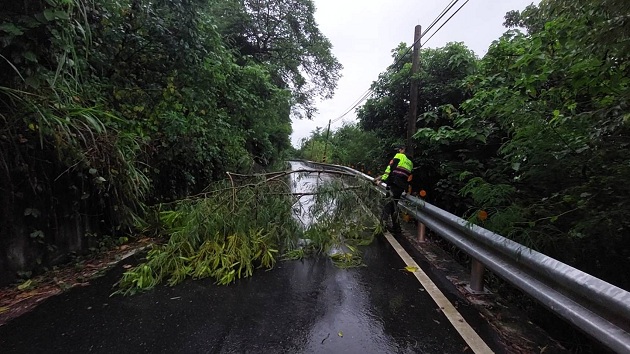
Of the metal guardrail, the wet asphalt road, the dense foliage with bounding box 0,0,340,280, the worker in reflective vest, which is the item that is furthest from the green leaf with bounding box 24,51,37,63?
the worker in reflective vest

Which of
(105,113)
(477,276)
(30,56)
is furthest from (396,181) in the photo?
Result: (30,56)

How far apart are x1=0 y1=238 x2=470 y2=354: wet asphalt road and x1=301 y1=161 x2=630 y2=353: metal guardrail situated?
0.70 metres

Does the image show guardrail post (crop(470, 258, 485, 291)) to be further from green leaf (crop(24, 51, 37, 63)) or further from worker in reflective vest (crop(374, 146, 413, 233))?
green leaf (crop(24, 51, 37, 63))

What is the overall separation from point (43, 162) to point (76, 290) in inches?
62.6

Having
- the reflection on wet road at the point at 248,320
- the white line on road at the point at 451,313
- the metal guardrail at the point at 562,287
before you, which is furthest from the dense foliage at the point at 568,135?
the reflection on wet road at the point at 248,320

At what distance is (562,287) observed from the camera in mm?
2375

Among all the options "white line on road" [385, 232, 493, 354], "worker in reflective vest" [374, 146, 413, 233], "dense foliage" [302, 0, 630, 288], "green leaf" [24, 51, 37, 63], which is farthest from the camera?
"worker in reflective vest" [374, 146, 413, 233]

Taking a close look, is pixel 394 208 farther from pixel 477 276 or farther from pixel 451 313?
pixel 451 313

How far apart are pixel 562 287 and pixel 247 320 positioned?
8.10ft

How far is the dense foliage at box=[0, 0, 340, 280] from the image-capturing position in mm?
3713

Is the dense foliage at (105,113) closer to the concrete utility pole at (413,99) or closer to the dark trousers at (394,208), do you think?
the dark trousers at (394,208)

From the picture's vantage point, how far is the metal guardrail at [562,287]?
6.22 ft

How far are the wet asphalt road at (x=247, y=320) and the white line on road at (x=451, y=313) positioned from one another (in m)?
0.07

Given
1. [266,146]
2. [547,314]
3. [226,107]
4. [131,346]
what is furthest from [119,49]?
[266,146]
